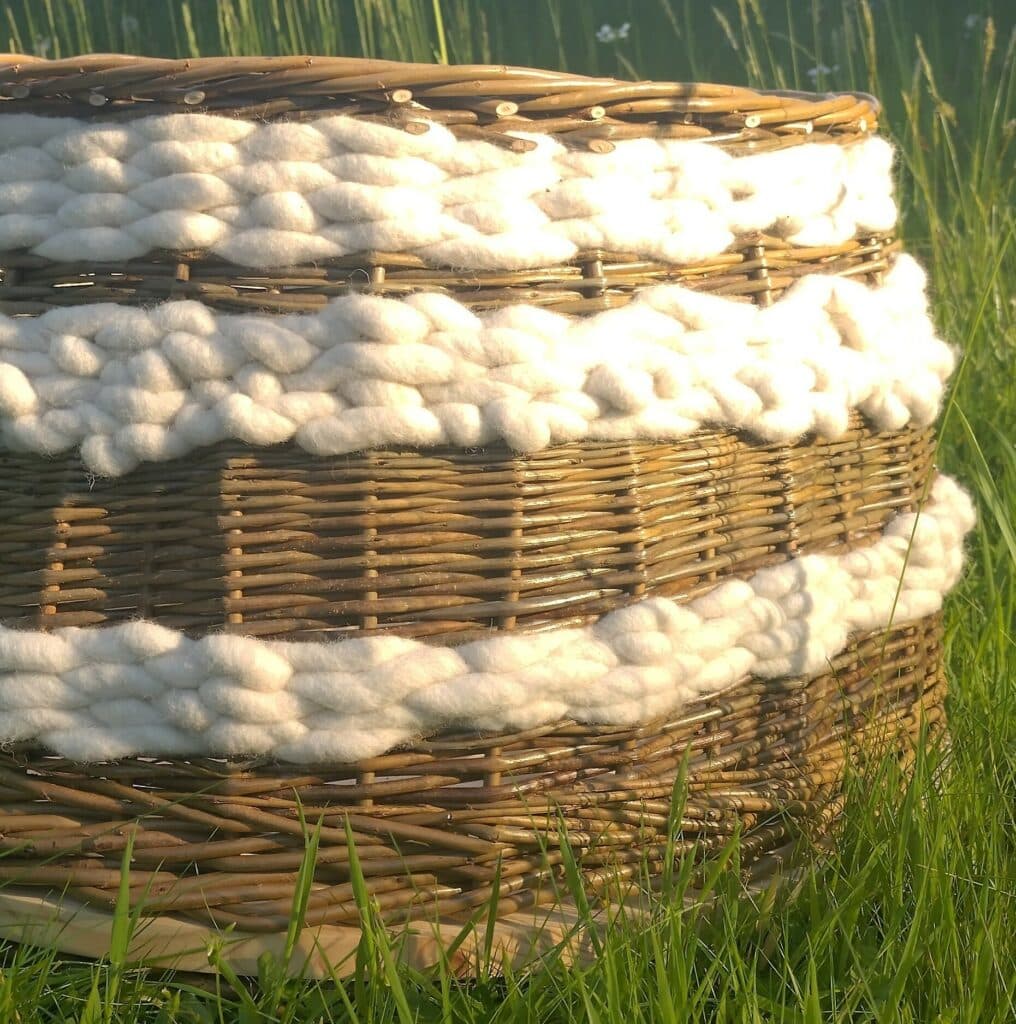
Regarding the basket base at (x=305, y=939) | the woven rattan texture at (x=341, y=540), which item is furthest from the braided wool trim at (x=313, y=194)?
the basket base at (x=305, y=939)

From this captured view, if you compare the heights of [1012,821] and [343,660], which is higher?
[343,660]

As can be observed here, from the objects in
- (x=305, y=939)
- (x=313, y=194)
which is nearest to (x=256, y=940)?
(x=305, y=939)

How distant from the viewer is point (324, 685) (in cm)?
89

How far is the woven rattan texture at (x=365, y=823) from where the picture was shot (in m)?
0.93

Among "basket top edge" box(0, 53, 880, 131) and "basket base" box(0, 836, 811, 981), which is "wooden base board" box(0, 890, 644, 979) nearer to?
"basket base" box(0, 836, 811, 981)

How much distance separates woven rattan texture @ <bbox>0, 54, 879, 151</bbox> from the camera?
0.90 m

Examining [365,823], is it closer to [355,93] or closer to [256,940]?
[256,940]

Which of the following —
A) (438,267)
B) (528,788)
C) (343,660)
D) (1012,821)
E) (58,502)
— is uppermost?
(438,267)

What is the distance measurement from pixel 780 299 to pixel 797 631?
0.25 metres

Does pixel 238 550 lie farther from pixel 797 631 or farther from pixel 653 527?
pixel 797 631

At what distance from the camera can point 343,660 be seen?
35.4 inches

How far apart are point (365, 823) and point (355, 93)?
0.49m

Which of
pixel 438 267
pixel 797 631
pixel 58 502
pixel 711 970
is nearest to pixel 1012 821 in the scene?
pixel 797 631

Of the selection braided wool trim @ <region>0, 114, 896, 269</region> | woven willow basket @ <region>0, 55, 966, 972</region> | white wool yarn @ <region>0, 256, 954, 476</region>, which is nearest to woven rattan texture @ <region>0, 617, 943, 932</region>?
woven willow basket @ <region>0, 55, 966, 972</region>
